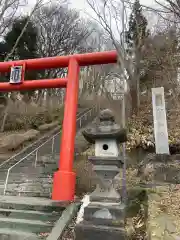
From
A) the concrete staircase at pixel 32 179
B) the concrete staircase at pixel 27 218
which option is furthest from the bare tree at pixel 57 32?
the concrete staircase at pixel 27 218

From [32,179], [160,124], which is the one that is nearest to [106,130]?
[32,179]

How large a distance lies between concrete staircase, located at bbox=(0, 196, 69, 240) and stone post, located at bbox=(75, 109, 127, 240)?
0.83 meters

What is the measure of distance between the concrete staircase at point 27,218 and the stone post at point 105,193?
2.72 ft

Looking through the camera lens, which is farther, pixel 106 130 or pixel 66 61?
pixel 66 61

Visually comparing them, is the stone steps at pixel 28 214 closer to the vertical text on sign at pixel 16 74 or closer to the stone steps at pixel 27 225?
the stone steps at pixel 27 225

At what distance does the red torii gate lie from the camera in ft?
21.4

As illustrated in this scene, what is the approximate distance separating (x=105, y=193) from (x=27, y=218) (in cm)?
179

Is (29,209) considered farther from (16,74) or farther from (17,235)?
(16,74)

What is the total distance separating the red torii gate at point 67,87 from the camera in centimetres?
652

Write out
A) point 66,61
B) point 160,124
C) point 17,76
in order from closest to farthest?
point 66,61 → point 17,76 → point 160,124

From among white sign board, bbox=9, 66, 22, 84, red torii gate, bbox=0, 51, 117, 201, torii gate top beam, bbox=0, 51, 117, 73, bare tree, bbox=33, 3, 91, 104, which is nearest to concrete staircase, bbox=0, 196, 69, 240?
red torii gate, bbox=0, 51, 117, 201

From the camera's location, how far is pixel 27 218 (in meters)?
5.36

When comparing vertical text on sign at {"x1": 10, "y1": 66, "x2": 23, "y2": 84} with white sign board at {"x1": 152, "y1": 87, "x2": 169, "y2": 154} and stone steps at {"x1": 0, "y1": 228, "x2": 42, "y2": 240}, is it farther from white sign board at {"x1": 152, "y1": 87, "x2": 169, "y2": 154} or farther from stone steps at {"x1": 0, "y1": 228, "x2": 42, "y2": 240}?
stone steps at {"x1": 0, "y1": 228, "x2": 42, "y2": 240}

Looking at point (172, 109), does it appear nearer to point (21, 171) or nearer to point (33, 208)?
point (21, 171)
